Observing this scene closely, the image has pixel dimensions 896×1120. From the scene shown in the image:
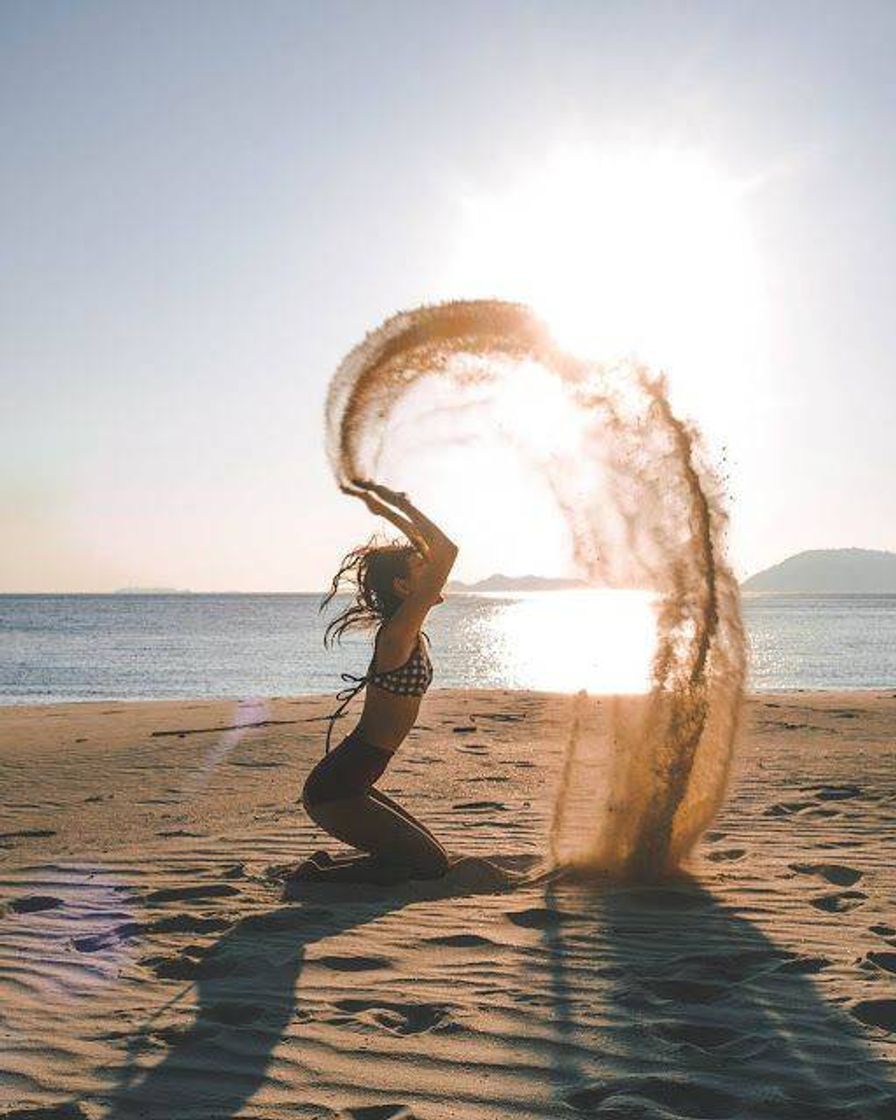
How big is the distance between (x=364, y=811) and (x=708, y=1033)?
295 centimetres

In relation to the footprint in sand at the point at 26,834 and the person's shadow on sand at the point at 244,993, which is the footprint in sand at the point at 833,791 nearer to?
the person's shadow on sand at the point at 244,993

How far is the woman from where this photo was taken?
21.3ft

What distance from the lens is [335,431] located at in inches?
292

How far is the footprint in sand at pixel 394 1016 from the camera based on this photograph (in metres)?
4.47

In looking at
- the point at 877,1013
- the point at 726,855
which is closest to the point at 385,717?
the point at 726,855

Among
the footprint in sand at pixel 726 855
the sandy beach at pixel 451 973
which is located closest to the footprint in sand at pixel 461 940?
the sandy beach at pixel 451 973

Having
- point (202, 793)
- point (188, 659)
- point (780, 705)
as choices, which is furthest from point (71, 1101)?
point (188, 659)

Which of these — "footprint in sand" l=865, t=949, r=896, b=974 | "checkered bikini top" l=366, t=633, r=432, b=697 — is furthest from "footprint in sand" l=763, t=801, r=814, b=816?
"checkered bikini top" l=366, t=633, r=432, b=697

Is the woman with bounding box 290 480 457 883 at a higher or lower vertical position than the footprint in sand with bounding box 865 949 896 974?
higher

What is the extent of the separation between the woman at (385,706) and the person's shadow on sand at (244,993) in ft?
0.72

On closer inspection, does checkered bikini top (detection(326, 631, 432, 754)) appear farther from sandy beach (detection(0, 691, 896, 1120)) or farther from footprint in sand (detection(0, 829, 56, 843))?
footprint in sand (detection(0, 829, 56, 843))

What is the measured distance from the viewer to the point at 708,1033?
4.30 m

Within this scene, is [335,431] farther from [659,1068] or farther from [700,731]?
[659,1068]

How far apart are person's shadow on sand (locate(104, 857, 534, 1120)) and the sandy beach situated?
0.01 meters
